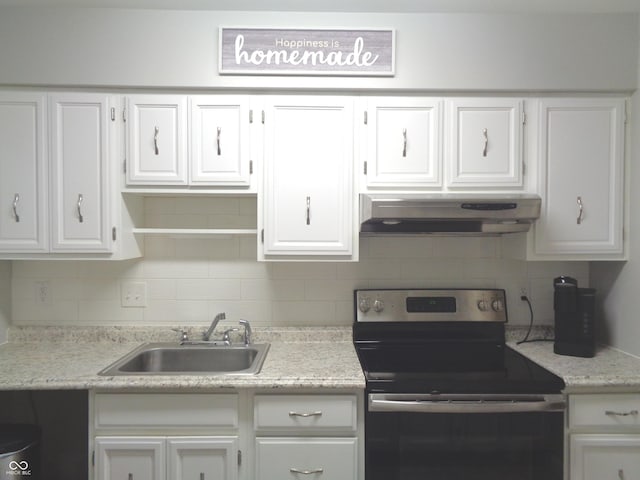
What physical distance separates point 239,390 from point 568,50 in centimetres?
217

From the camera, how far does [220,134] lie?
6.20ft

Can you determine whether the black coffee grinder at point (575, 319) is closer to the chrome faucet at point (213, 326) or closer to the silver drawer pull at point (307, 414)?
the silver drawer pull at point (307, 414)

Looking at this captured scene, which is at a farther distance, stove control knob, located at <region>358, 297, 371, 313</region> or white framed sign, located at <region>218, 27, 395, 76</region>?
stove control knob, located at <region>358, 297, 371, 313</region>

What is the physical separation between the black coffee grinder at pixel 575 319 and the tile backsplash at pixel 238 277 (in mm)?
286

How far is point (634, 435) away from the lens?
166 centimetres

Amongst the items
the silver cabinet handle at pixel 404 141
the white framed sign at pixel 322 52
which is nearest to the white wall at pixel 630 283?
the silver cabinet handle at pixel 404 141

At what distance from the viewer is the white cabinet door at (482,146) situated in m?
1.91

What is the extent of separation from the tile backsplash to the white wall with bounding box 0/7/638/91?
0.68 meters

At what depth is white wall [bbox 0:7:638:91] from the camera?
1.86 meters

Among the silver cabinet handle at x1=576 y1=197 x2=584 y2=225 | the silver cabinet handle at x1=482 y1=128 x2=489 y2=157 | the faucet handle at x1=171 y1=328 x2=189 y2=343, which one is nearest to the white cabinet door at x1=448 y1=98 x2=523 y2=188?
the silver cabinet handle at x1=482 y1=128 x2=489 y2=157

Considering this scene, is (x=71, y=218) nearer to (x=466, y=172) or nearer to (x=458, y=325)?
(x=466, y=172)

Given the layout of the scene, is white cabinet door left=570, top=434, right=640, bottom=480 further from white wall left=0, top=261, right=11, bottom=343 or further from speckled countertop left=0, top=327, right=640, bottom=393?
white wall left=0, top=261, right=11, bottom=343

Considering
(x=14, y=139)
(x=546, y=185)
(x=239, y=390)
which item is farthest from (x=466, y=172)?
(x=14, y=139)

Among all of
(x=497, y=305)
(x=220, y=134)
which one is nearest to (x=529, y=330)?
(x=497, y=305)
